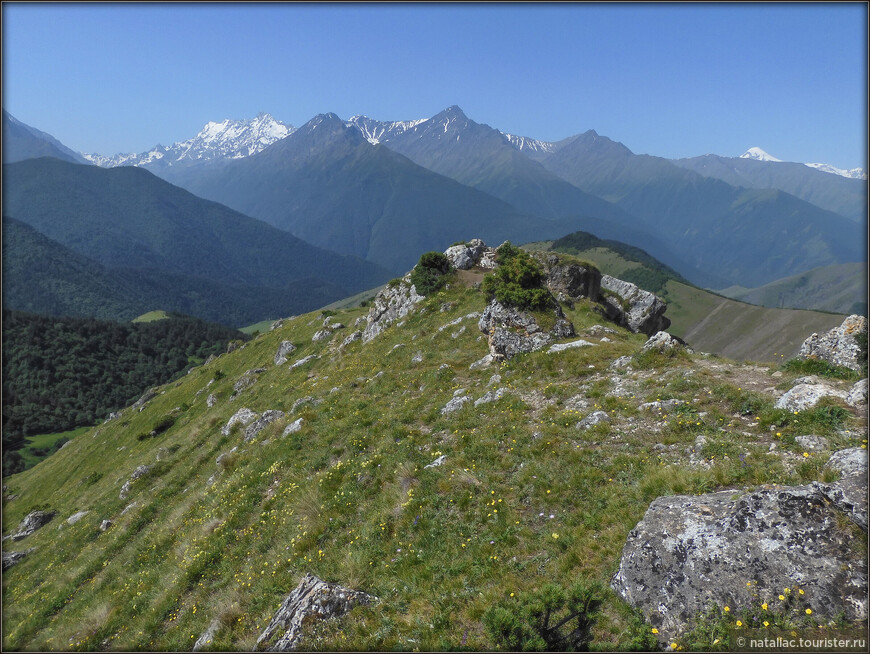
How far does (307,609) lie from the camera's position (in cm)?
907

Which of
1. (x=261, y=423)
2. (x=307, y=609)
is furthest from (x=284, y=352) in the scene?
(x=307, y=609)

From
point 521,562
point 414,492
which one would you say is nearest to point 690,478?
point 521,562

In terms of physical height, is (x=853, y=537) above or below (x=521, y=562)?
above

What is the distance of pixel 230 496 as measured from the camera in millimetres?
17266

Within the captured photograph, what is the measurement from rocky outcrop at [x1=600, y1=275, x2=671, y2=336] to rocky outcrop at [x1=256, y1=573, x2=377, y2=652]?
1526 inches

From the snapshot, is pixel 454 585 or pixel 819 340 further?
pixel 819 340

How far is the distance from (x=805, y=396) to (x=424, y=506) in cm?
1170

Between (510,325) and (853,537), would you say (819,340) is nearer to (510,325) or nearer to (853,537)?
(853,537)

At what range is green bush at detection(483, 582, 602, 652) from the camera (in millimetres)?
6867

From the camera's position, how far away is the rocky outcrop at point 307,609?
885 centimetres

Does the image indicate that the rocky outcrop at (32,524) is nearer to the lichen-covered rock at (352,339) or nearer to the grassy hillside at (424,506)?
the grassy hillside at (424,506)

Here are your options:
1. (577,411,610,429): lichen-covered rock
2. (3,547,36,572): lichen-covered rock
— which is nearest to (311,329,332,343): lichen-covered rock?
(3,547,36,572): lichen-covered rock

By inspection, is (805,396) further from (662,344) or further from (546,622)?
(546,622)

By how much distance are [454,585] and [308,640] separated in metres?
3.38
